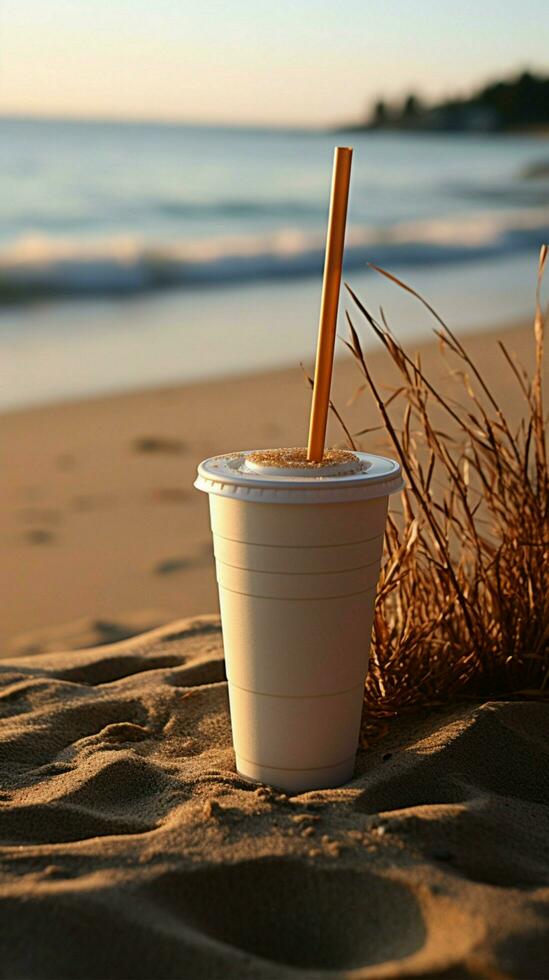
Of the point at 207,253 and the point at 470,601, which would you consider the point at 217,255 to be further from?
the point at 470,601

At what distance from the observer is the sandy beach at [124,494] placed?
3473mm

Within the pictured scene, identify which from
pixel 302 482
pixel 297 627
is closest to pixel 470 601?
pixel 297 627

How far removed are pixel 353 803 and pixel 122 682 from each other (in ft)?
2.97

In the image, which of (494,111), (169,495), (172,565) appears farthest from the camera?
(494,111)

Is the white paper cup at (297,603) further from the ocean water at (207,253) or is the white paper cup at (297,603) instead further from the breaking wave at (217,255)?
the breaking wave at (217,255)

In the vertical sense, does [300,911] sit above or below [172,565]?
above

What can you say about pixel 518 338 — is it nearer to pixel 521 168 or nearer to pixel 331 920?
pixel 331 920

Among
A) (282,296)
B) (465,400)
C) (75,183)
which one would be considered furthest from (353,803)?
(75,183)

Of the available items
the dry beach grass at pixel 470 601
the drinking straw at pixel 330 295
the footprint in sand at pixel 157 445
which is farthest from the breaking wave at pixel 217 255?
the drinking straw at pixel 330 295

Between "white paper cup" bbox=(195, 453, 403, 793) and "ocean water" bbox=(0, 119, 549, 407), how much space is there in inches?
158

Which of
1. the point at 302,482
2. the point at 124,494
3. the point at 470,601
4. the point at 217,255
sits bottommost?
the point at 124,494

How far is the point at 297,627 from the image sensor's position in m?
1.93

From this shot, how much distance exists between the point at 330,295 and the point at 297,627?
23.0 inches

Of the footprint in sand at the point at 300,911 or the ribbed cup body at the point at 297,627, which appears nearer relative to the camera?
the footprint in sand at the point at 300,911
